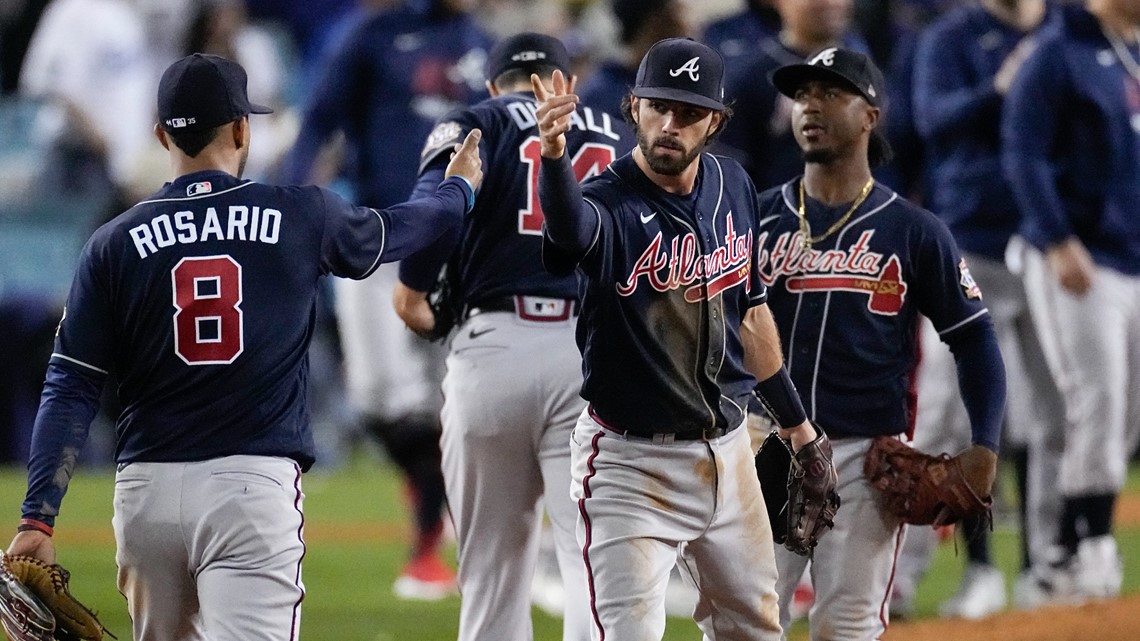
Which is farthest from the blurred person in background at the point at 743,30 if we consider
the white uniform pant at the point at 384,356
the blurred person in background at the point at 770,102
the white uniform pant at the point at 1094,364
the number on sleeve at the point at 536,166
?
the number on sleeve at the point at 536,166

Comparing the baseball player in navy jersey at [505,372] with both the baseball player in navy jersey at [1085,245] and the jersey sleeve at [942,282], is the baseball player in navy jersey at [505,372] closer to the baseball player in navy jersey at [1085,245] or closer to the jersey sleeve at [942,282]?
the jersey sleeve at [942,282]

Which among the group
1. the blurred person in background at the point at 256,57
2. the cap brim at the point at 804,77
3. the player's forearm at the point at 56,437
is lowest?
the player's forearm at the point at 56,437

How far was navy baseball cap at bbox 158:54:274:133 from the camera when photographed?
4.52 metres

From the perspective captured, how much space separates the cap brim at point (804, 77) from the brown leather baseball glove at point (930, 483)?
114 centimetres

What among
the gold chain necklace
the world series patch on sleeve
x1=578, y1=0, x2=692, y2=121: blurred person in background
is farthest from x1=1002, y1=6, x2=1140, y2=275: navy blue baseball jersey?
the world series patch on sleeve

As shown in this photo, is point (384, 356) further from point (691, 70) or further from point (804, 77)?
point (691, 70)

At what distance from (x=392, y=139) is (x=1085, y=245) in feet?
11.4

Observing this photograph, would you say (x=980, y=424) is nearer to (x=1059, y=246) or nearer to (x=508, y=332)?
(x=508, y=332)

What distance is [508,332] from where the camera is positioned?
222 inches

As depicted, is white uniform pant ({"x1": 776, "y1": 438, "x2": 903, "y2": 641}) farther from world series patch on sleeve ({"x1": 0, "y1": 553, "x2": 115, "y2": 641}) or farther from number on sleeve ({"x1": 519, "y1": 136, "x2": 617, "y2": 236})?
world series patch on sleeve ({"x1": 0, "y1": 553, "x2": 115, "y2": 641})

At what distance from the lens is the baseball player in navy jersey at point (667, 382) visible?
4.63 meters

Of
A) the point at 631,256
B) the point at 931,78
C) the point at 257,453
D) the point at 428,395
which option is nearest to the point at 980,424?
the point at 631,256

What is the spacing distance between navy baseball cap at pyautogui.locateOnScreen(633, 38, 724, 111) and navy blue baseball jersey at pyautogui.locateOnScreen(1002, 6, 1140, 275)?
332 cm

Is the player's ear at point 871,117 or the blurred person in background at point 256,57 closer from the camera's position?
the player's ear at point 871,117
